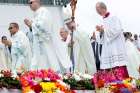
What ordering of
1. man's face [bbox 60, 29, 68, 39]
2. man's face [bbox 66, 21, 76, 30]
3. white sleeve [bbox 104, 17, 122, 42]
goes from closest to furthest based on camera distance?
1. white sleeve [bbox 104, 17, 122, 42]
2. man's face [bbox 66, 21, 76, 30]
3. man's face [bbox 60, 29, 68, 39]

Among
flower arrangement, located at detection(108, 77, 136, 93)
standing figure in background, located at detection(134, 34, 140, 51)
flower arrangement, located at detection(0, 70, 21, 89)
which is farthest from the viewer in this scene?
standing figure in background, located at detection(134, 34, 140, 51)

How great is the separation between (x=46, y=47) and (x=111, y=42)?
6.57 feet

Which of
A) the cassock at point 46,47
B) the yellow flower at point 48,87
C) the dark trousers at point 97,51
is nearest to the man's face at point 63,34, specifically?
the dark trousers at point 97,51

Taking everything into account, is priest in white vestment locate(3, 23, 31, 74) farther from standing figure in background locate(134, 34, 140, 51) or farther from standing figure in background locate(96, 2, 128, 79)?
standing figure in background locate(134, 34, 140, 51)

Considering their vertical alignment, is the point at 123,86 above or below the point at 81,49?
below

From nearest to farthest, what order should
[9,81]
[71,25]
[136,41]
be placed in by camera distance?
[9,81], [71,25], [136,41]

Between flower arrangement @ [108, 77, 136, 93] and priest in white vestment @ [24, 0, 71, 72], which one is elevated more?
priest in white vestment @ [24, 0, 71, 72]

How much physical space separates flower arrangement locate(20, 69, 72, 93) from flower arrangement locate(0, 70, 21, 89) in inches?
5.8

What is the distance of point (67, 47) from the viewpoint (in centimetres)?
1980

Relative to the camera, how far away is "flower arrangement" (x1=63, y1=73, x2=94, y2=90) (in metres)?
16.2

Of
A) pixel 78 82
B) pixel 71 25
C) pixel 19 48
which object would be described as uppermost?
pixel 71 25

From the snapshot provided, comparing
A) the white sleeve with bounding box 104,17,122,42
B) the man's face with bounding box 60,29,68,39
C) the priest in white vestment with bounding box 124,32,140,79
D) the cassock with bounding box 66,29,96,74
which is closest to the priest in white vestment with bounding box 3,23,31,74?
the man's face with bounding box 60,29,68,39

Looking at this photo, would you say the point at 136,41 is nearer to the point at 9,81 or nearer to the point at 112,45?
the point at 112,45

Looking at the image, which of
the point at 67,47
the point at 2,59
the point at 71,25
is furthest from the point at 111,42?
the point at 2,59
